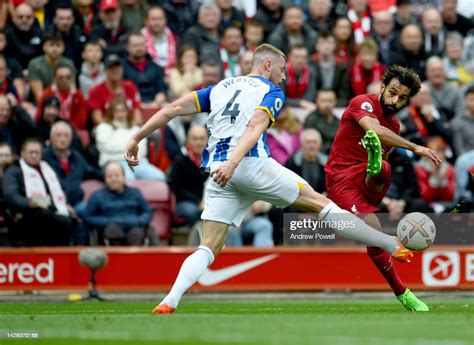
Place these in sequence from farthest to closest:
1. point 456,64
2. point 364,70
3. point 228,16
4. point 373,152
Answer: point 228,16
point 456,64
point 364,70
point 373,152

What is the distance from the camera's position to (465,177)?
18.4 m

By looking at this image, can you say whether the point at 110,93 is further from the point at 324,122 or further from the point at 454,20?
the point at 454,20

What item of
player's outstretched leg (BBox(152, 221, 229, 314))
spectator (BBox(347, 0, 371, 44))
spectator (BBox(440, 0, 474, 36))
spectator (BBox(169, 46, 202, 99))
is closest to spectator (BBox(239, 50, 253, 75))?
spectator (BBox(169, 46, 202, 99))

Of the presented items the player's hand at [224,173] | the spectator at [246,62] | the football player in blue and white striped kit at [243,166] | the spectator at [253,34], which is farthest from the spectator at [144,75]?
the player's hand at [224,173]

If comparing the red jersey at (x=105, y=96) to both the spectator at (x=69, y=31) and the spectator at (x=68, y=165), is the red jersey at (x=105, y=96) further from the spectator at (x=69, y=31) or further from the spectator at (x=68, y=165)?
the spectator at (x=69, y=31)

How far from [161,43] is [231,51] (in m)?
1.13

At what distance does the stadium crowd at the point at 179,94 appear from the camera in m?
17.6

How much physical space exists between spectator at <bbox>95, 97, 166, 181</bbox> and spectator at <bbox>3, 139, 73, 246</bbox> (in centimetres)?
121

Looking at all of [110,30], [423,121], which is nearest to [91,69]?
[110,30]

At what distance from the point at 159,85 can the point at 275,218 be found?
312cm

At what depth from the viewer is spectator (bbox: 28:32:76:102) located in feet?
61.9

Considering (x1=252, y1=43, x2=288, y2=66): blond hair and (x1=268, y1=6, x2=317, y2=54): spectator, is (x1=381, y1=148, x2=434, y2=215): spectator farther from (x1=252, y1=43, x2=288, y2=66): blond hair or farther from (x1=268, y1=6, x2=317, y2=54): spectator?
(x1=252, y1=43, x2=288, y2=66): blond hair

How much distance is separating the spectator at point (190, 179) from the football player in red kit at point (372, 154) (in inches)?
201

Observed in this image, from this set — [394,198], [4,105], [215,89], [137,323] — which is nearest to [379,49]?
[394,198]
